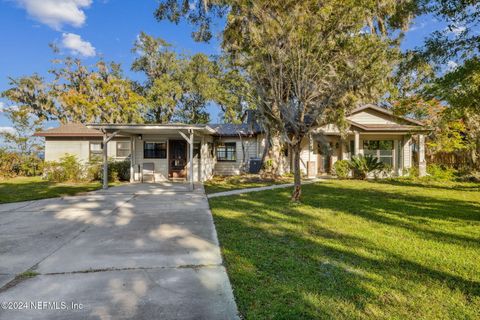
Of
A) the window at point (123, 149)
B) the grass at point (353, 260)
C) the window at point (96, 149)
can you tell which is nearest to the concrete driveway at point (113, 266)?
the grass at point (353, 260)

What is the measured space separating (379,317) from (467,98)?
6.02m

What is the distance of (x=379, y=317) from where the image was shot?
9.12 feet

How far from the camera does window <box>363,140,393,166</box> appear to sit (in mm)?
17781

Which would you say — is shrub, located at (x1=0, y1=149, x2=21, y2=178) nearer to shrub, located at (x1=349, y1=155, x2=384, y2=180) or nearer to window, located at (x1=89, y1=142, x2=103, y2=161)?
window, located at (x1=89, y1=142, x2=103, y2=161)

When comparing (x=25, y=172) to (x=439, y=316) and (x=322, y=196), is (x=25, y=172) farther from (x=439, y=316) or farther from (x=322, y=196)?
(x=439, y=316)

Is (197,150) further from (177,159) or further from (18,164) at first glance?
(18,164)

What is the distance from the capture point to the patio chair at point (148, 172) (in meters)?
15.8

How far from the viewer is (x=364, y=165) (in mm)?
16141

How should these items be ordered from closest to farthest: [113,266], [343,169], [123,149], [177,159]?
[113,266], [177,159], [343,169], [123,149]

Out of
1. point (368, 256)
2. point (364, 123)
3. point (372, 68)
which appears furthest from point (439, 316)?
point (364, 123)

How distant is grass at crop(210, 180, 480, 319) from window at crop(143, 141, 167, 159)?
8762mm

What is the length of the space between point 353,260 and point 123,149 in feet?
54.6

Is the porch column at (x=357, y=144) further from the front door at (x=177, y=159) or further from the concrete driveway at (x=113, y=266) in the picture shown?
the concrete driveway at (x=113, y=266)

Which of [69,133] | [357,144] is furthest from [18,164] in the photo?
[357,144]
